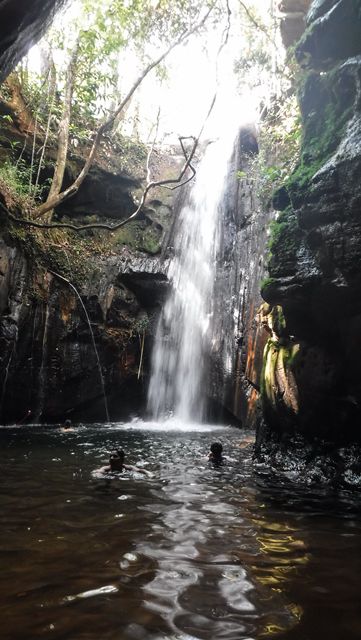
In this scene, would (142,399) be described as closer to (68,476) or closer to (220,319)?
(220,319)

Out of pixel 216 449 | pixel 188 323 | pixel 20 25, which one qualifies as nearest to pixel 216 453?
pixel 216 449

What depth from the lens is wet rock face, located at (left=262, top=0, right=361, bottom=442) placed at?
5.95 metres

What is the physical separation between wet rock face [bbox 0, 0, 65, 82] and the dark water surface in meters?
6.17

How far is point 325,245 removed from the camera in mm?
6113

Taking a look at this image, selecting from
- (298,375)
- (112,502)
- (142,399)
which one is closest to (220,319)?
(142,399)

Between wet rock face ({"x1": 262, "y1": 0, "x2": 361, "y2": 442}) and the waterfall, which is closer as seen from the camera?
wet rock face ({"x1": 262, "y1": 0, "x2": 361, "y2": 442})

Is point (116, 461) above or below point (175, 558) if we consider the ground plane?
above

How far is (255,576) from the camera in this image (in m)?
2.97

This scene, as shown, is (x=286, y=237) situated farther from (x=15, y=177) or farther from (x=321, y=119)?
(x=15, y=177)

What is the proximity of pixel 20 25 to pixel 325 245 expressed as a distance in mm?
5424

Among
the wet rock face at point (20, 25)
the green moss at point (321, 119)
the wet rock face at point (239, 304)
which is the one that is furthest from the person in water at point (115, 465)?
the wet rock face at point (239, 304)

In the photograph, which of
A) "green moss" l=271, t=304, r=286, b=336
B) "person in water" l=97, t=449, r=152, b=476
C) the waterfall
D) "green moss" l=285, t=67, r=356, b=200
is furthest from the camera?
the waterfall

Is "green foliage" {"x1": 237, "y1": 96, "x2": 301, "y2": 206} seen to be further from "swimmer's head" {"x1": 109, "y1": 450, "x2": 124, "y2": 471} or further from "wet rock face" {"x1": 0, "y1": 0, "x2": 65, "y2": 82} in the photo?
"swimmer's head" {"x1": 109, "y1": 450, "x2": 124, "y2": 471}

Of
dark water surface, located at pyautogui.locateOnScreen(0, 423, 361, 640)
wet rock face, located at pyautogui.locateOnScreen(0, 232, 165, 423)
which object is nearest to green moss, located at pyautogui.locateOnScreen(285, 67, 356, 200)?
dark water surface, located at pyautogui.locateOnScreen(0, 423, 361, 640)
